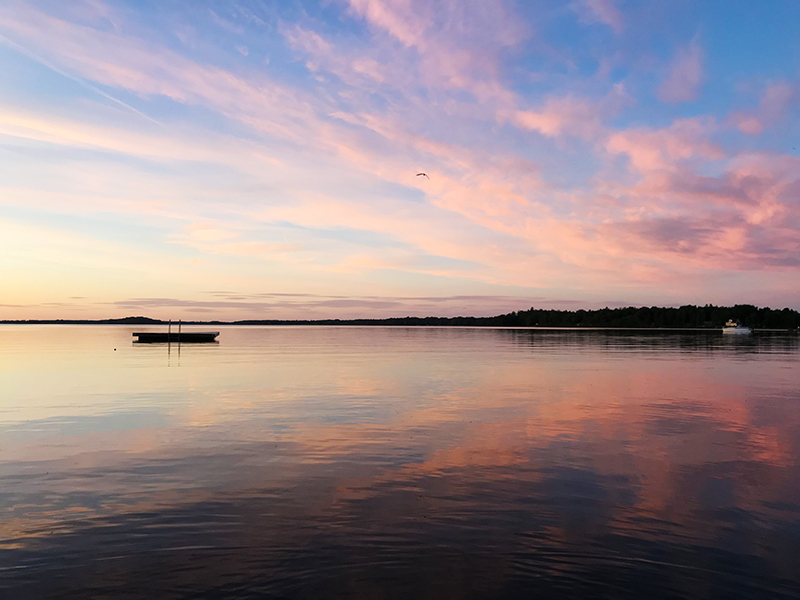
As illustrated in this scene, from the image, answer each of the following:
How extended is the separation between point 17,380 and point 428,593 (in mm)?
49687

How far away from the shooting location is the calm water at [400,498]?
1075 centimetres

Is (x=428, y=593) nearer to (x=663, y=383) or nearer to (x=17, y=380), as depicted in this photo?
(x=663, y=383)

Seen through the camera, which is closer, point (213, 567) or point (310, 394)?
point (213, 567)

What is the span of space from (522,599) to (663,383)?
4028 cm

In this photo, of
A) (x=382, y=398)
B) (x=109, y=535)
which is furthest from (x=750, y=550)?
(x=382, y=398)

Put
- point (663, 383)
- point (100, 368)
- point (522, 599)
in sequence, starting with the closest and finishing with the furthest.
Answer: point (522, 599) < point (663, 383) < point (100, 368)

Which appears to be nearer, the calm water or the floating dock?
the calm water

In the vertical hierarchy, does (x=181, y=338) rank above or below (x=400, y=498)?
below

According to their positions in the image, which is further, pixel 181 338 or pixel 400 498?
pixel 181 338

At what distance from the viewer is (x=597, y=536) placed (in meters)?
12.8

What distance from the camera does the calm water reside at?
35.3 ft

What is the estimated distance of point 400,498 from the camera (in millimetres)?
15586

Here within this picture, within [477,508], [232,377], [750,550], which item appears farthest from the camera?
[232,377]

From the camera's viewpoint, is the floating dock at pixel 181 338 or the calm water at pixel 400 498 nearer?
the calm water at pixel 400 498
